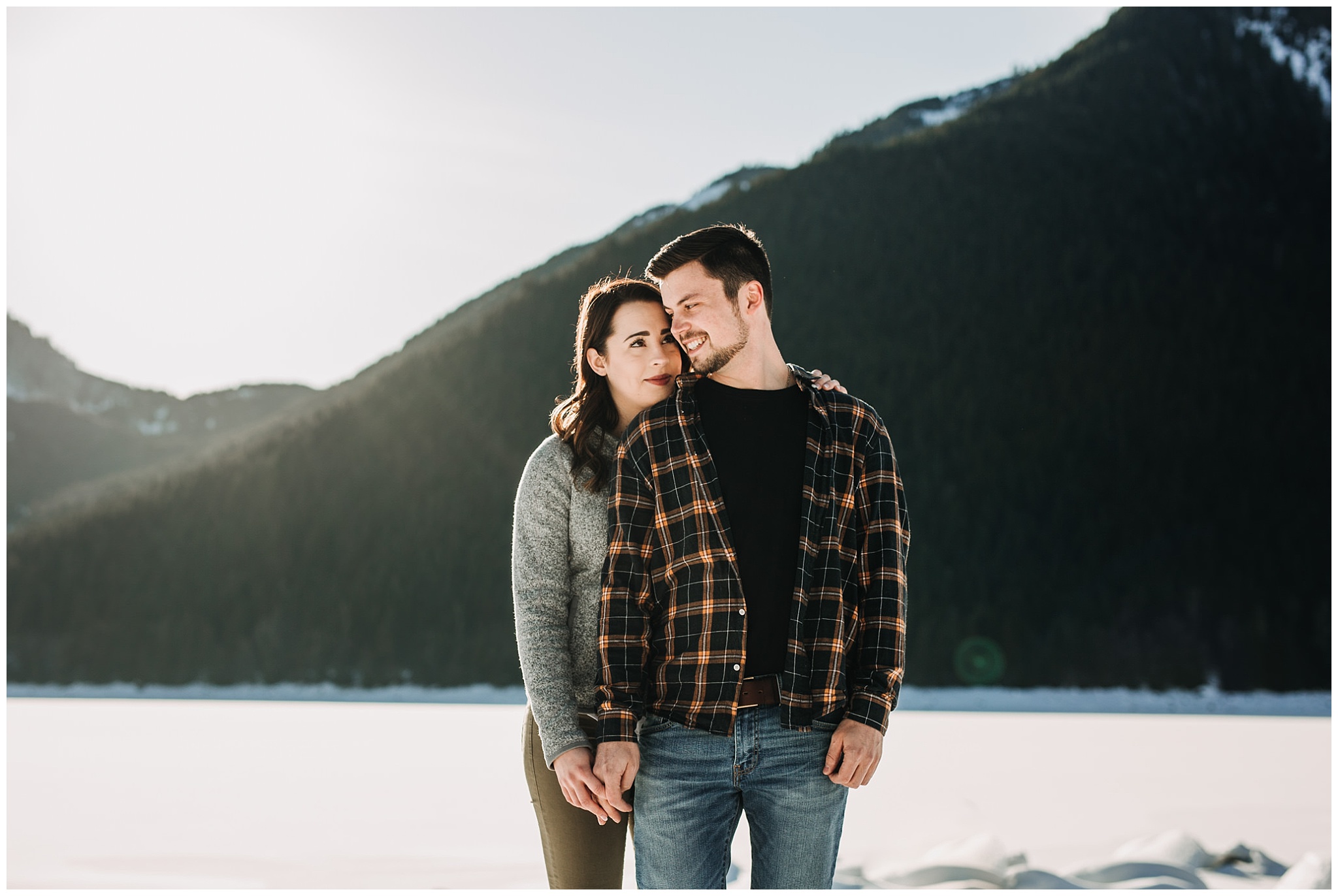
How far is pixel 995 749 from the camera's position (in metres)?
8.34

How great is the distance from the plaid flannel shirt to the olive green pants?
32 centimetres

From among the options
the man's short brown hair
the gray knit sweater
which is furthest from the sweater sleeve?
the man's short brown hair

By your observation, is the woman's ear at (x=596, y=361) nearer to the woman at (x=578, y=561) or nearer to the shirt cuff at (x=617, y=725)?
the woman at (x=578, y=561)

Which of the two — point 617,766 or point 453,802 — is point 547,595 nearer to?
point 617,766

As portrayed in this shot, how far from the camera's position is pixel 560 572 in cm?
189

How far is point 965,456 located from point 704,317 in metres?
20.4

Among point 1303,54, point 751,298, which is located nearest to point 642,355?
point 751,298

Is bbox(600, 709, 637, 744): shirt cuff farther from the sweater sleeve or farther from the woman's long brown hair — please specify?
the woman's long brown hair

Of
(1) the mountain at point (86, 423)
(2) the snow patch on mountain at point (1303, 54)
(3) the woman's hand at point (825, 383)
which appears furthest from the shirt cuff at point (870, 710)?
(2) the snow patch on mountain at point (1303, 54)

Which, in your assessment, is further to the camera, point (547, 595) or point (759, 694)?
point (547, 595)

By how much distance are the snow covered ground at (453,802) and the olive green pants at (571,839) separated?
7.21 ft

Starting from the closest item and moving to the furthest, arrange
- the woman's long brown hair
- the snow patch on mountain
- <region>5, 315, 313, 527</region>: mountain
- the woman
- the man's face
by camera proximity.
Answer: the woman, the man's face, the woman's long brown hair, the snow patch on mountain, <region>5, 315, 313, 527</region>: mountain

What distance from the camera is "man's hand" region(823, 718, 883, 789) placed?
1.73 metres

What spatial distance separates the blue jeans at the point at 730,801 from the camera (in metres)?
1.72
